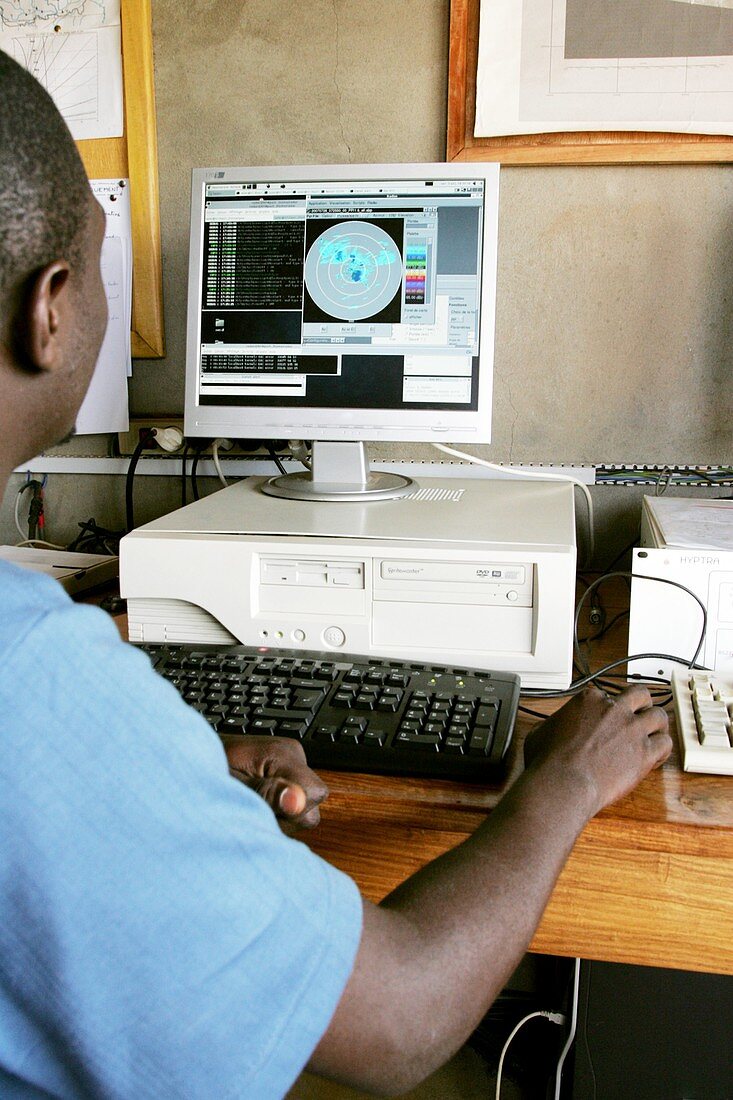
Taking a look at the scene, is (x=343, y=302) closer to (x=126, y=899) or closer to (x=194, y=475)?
(x=194, y=475)

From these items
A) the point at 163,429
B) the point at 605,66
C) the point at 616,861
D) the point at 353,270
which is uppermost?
the point at 605,66

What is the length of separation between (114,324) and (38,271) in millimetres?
1158

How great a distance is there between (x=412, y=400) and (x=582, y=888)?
0.71 meters

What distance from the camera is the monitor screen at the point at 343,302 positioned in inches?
47.8

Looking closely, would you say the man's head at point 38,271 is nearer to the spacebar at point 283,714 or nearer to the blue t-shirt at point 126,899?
the blue t-shirt at point 126,899

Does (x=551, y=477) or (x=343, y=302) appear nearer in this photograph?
(x=343, y=302)

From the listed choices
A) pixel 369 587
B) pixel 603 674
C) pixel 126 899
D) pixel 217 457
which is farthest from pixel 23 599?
pixel 217 457

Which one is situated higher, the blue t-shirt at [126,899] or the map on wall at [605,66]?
the map on wall at [605,66]

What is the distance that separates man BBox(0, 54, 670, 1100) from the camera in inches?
15.6

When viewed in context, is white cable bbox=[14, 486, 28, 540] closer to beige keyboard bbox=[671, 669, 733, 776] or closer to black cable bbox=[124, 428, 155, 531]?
black cable bbox=[124, 428, 155, 531]

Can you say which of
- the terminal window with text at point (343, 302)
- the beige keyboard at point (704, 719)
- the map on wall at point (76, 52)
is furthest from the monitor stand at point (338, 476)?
the map on wall at point (76, 52)

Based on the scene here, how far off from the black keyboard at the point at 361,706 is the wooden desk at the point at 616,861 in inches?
1.3

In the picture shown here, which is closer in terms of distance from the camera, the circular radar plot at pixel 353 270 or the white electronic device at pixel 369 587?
the white electronic device at pixel 369 587

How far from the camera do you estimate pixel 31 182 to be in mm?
489
